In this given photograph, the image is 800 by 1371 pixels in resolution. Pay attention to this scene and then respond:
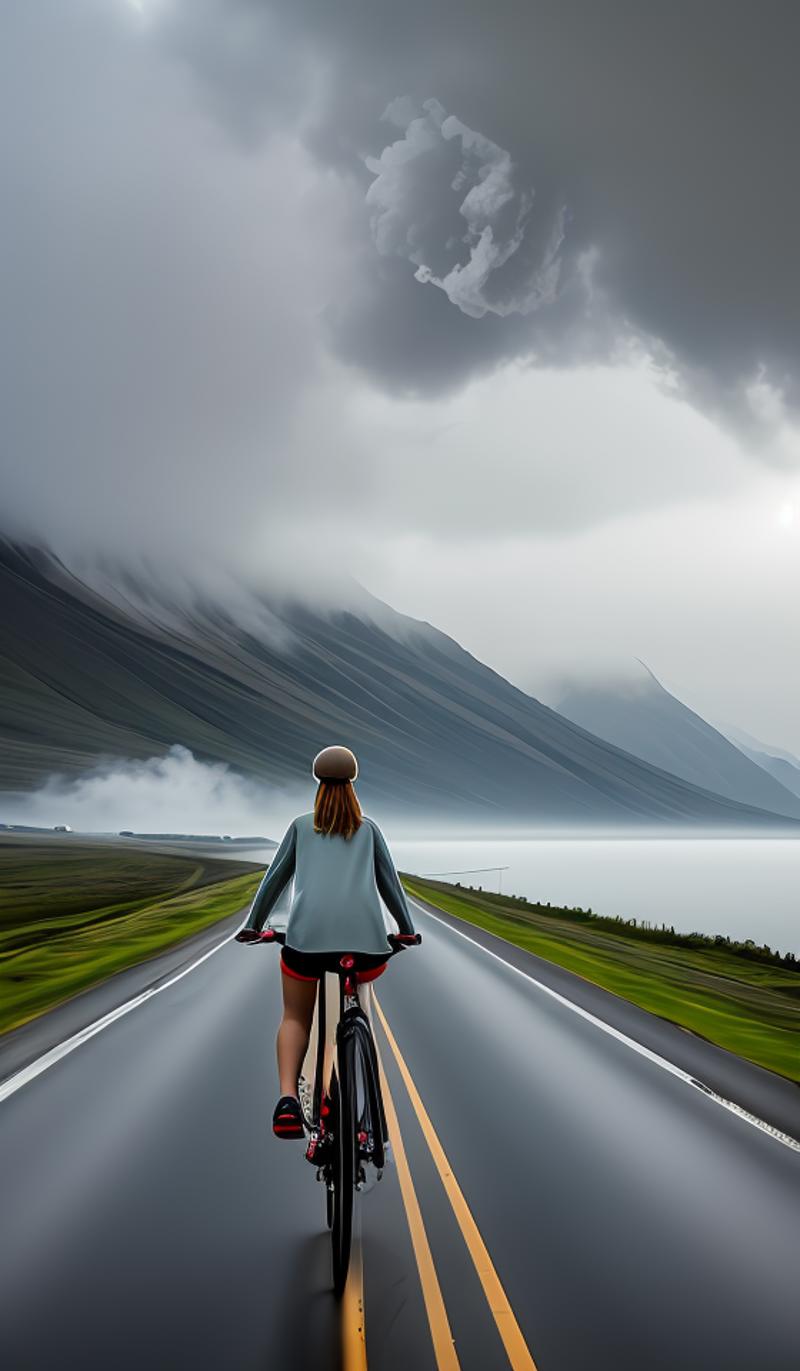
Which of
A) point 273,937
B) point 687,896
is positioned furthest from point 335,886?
point 687,896

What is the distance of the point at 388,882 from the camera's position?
6.20 m

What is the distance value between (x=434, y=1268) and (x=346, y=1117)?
0.91 m

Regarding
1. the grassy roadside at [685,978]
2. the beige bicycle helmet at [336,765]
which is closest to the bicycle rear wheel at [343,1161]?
the beige bicycle helmet at [336,765]

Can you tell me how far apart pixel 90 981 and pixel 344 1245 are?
629 inches

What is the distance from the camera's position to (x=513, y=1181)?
6.75m

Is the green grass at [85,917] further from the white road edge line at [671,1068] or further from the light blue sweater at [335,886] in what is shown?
the light blue sweater at [335,886]

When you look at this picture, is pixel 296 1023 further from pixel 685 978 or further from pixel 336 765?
pixel 685 978

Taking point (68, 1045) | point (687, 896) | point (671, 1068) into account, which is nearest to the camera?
point (671, 1068)

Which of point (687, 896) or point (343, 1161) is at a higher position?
point (343, 1161)

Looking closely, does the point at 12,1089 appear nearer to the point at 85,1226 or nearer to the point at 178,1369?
the point at 85,1226

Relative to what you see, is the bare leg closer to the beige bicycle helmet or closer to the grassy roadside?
the beige bicycle helmet

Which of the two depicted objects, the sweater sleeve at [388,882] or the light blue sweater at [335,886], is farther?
the sweater sleeve at [388,882]

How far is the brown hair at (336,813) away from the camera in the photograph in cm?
596

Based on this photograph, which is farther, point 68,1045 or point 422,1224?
point 68,1045
